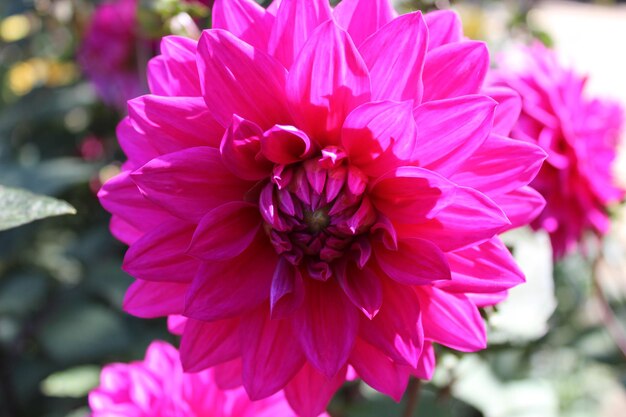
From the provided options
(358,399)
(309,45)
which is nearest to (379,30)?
(309,45)

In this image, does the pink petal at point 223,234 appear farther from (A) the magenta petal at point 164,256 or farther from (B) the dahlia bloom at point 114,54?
(B) the dahlia bloom at point 114,54

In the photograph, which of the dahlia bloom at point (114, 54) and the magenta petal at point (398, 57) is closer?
the magenta petal at point (398, 57)

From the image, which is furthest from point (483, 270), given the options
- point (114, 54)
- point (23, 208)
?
point (114, 54)

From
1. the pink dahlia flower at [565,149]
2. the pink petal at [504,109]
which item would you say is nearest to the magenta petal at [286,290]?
the pink petal at [504,109]

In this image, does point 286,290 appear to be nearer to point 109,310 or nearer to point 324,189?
point 324,189

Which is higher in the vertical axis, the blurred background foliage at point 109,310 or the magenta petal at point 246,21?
the magenta petal at point 246,21

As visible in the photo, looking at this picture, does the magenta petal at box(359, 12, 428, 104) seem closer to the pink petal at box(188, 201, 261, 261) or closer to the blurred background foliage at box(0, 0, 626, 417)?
the pink petal at box(188, 201, 261, 261)

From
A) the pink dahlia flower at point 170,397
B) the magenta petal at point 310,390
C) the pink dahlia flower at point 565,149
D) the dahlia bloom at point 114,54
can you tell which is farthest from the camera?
the dahlia bloom at point 114,54

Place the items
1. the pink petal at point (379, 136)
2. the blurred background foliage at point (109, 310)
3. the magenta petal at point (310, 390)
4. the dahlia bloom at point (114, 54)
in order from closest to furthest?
the pink petal at point (379, 136), the magenta petal at point (310, 390), the blurred background foliage at point (109, 310), the dahlia bloom at point (114, 54)

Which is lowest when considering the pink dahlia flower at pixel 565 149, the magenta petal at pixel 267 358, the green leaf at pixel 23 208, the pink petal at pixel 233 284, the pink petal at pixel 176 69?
the pink dahlia flower at pixel 565 149
